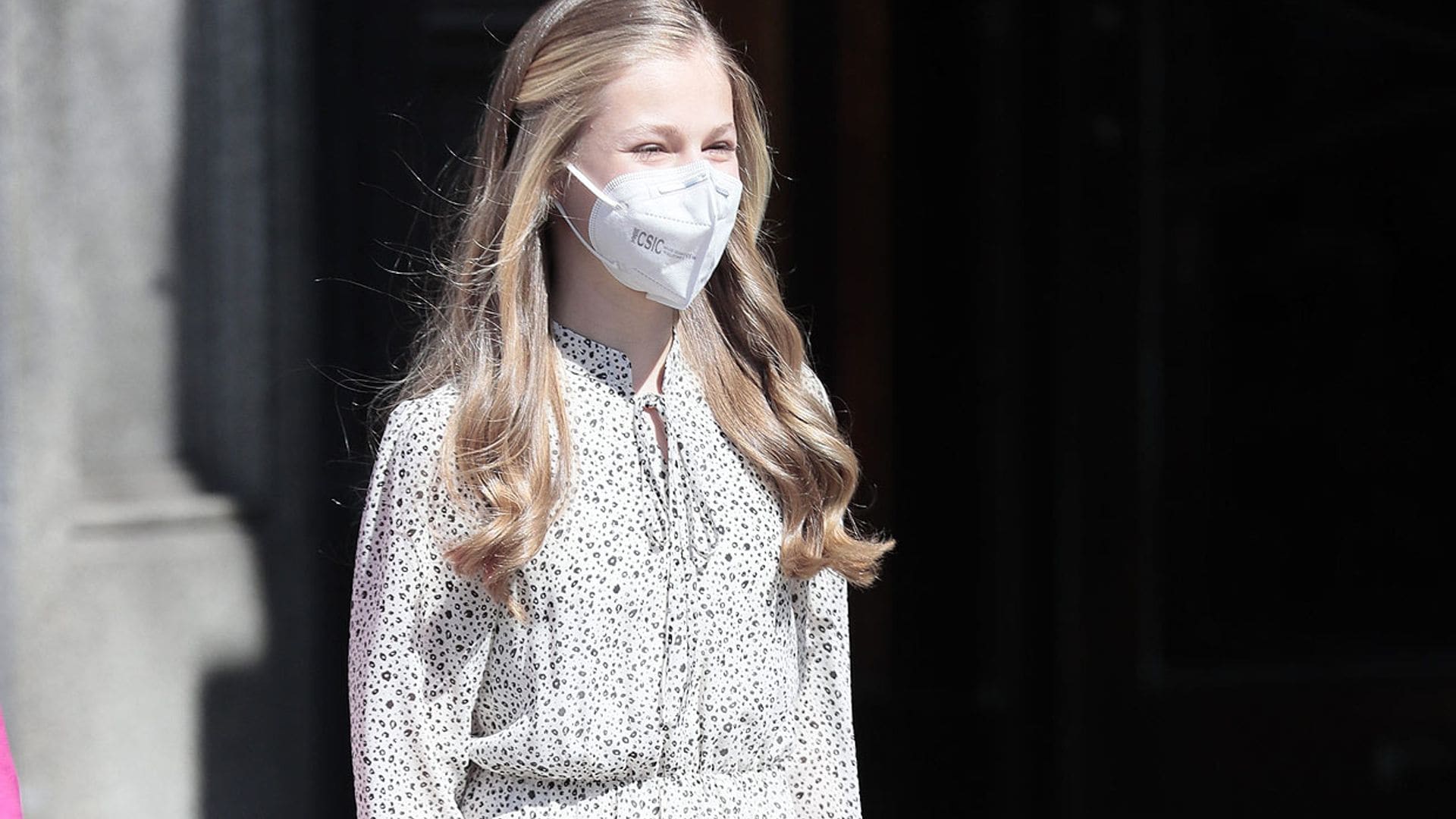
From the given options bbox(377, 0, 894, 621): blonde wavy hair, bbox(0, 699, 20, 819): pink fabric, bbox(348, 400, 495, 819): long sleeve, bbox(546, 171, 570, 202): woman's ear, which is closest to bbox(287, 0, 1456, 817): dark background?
bbox(377, 0, 894, 621): blonde wavy hair

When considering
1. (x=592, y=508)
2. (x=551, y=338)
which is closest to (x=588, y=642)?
(x=592, y=508)

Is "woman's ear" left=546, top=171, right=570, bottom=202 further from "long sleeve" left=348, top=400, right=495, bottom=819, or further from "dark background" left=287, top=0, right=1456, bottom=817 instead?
"dark background" left=287, top=0, right=1456, bottom=817

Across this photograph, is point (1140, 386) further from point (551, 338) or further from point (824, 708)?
point (551, 338)

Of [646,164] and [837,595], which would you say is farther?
[837,595]

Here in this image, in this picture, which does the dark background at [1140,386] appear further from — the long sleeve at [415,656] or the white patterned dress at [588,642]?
the long sleeve at [415,656]

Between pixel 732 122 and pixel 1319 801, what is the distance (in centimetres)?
274

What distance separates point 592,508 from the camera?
6.37 feet

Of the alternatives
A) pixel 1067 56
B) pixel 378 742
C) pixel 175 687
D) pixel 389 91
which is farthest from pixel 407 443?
pixel 1067 56

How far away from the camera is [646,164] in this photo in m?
1.96

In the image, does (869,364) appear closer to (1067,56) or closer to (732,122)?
(1067,56)

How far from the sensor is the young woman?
188 centimetres

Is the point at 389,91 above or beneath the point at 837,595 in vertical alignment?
above

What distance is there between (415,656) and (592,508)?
0.97 feet

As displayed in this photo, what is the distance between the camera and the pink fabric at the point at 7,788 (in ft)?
5.26
